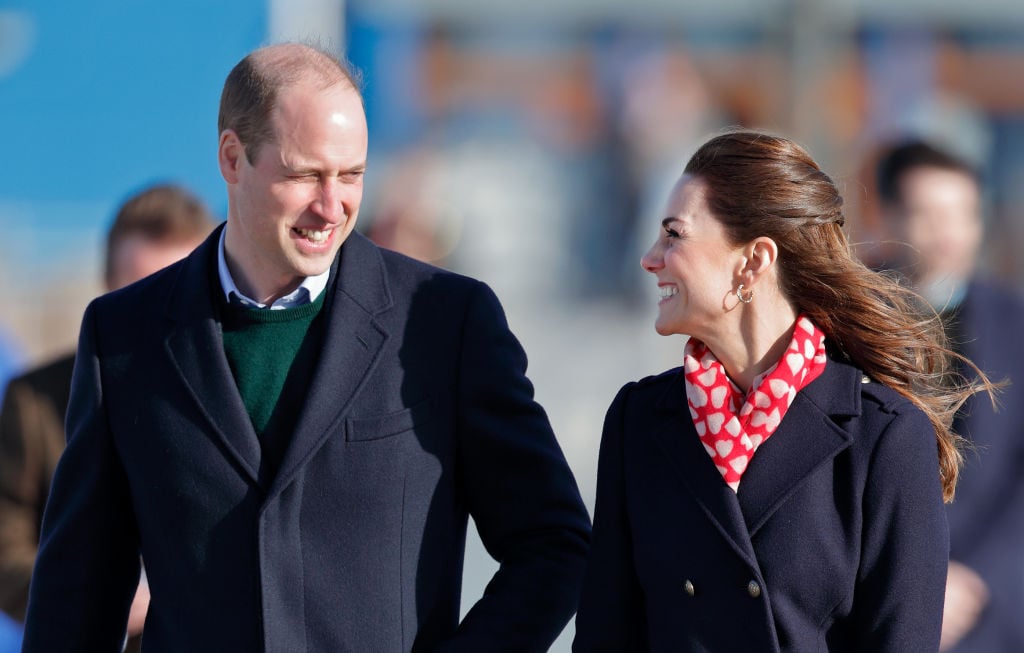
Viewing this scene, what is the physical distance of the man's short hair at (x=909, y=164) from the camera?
15.0ft

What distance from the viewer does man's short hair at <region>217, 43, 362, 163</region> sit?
2715 millimetres

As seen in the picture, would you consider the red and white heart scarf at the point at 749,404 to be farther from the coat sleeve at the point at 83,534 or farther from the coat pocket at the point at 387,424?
the coat sleeve at the point at 83,534

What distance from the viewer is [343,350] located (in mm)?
2703

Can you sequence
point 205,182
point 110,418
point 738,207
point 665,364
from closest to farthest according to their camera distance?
1. point 738,207
2. point 110,418
3. point 205,182
4. point 665,364

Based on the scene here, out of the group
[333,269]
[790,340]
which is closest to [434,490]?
[333,269]

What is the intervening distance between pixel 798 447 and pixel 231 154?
1196 mm

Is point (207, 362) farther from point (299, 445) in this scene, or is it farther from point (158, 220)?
point (158, 220)

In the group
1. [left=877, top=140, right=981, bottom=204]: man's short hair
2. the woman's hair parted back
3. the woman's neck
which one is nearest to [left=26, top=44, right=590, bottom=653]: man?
the woman's neck

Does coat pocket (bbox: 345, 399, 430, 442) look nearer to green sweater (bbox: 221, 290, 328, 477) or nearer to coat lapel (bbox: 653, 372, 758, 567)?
green sweater (bbox: 221, 290, 328, 477)

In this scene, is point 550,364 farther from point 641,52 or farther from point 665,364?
point 641,52

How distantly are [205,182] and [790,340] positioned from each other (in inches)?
143

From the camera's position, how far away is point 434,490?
107 inches

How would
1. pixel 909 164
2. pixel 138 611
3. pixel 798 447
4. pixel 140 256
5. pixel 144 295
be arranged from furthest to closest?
pixel 909 164 → pixel 140 256 → pixel 138 611 → pixel 144 295 → pixel 798 447

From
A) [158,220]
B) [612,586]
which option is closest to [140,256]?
[158,220]
